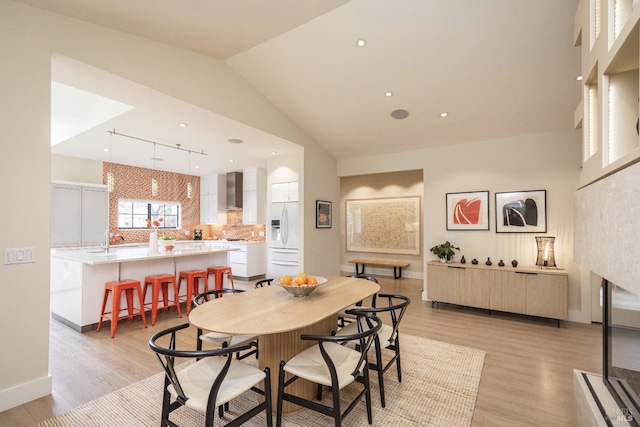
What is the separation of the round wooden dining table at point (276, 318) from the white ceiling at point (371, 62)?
2384 millimetres

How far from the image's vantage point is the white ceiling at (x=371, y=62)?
2.77 m

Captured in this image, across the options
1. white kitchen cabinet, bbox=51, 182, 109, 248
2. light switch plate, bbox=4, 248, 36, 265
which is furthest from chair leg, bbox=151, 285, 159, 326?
white kitchen cabinet, bbox=51, 182, 109, 248

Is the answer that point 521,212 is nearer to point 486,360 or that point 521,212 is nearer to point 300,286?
point 486,360

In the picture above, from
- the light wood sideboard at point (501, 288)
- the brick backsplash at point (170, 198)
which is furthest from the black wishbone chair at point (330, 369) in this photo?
the brick backsplash at point (170, 198)

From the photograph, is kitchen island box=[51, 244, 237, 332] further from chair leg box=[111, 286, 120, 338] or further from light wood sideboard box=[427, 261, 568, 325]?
light wood sideboard box=[427, 261, 568, 325]

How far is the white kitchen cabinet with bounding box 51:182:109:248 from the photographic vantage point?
5754 millimetres

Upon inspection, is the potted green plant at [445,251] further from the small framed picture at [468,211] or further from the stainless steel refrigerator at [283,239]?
the stainless steel refrigerator at [283,239]

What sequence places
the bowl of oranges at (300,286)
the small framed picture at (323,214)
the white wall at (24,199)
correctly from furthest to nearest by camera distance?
the small framed picture at (323,214) → the bowl of oranges at (300,286) → the white wall at (24,199)

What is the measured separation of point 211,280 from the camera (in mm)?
5328

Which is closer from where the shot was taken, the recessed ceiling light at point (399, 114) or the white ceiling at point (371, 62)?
the white ceiling at point (371, 62)

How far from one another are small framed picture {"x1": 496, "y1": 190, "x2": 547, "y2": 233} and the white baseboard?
553 cm

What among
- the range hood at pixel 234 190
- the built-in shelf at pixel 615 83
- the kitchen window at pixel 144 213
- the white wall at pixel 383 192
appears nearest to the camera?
the built-in shelf at pixel 615 83

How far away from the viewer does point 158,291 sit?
13.5 ft

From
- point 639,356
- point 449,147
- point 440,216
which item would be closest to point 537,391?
point 639,356
